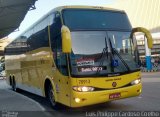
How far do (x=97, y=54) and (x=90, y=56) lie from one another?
225 millimetres

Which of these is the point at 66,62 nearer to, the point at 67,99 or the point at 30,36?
the point at 67,99

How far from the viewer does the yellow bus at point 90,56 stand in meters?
9.33

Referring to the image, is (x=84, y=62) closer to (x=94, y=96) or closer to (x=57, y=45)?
(x=94, y=96)

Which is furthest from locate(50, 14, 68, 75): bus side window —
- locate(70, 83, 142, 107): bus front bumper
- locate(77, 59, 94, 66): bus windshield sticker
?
locate(70, 83, 142, 107): bus front bumper

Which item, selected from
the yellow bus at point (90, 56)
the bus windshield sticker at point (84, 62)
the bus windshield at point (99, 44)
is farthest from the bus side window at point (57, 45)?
the bus windshield sticker at point (84, 62)

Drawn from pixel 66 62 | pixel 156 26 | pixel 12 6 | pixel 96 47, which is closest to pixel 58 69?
pixel 66 62

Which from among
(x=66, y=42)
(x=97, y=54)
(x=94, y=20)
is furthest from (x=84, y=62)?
(x=94, y=20)

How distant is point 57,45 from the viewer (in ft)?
34.1

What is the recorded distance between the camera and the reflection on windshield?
9.38 metres

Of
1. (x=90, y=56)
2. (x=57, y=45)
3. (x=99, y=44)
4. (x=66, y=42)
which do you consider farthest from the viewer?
(x=57, y=45)

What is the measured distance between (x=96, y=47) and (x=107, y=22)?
1.07 m

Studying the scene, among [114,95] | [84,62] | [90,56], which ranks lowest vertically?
[114,95]

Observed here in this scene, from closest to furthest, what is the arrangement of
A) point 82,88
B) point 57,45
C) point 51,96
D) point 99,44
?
point 82,88
point 99,44
point 57,45
point 51,96

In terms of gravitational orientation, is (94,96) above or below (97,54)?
below
